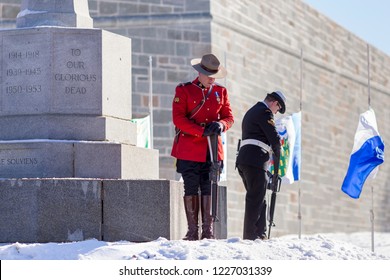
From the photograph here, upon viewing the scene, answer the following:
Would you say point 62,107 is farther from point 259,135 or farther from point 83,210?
point 259,135

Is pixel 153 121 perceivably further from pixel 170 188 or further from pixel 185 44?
pixel 170 188

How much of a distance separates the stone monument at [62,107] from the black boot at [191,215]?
0.67 meters

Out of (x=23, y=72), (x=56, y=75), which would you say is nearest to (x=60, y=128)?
(x=56, y=75)

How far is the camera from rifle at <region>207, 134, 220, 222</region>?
1012 cm

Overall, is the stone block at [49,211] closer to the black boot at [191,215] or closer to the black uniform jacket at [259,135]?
the black boot at [191,215]

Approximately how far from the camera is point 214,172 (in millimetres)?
10141

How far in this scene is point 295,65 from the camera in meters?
24.8

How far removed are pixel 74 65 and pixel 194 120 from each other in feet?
3.84

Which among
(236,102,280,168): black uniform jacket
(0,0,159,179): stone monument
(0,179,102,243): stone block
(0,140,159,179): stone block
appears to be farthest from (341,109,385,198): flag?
(0,179,102,243): stone block

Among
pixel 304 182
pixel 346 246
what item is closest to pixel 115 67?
pixel 346 246

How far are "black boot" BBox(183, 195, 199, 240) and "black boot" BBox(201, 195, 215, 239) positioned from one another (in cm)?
5

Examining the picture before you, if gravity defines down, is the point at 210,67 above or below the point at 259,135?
above

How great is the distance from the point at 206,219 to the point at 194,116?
0.85 meters

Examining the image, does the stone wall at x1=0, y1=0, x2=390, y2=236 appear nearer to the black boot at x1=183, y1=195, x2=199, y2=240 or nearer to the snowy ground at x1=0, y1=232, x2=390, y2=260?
the black boot at x1=183, y1=195, x2=199, y2=240
